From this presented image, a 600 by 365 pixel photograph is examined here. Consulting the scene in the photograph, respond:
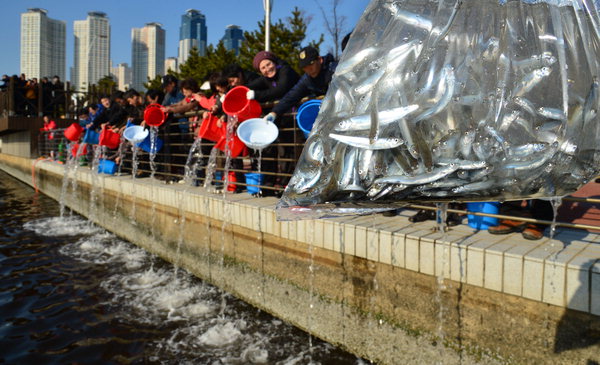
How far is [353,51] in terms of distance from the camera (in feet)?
3.72

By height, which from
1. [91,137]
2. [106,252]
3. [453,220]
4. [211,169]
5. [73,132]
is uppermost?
[73,132]

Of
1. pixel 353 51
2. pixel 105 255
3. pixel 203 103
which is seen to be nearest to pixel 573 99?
pixel 353 51

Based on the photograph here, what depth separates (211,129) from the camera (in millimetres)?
5430

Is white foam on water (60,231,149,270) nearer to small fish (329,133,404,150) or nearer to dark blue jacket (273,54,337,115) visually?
dark blue jacket (273,54,337,115)

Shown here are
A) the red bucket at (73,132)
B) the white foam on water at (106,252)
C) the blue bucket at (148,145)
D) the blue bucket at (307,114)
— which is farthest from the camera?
the red bucket at (73,132)

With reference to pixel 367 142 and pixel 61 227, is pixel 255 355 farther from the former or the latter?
pixel 61 227

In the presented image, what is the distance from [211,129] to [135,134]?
100 inches

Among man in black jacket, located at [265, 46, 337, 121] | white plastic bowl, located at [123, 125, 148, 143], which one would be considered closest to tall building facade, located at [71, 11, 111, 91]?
white plastic bowl, located at [123, 125, 148, 143]

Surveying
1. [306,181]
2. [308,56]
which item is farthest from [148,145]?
[306,181]

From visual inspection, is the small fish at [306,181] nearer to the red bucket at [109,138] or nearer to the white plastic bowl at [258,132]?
the white plastic bowl at [258,132]

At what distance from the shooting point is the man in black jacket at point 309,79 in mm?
4727

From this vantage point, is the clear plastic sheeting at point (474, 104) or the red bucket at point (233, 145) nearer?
the clear plastic sheeting at point (474, 104)

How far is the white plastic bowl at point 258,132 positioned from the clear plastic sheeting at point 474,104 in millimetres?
3021

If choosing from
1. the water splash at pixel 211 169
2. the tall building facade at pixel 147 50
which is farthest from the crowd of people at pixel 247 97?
the tall building facade at pixel 147 50
